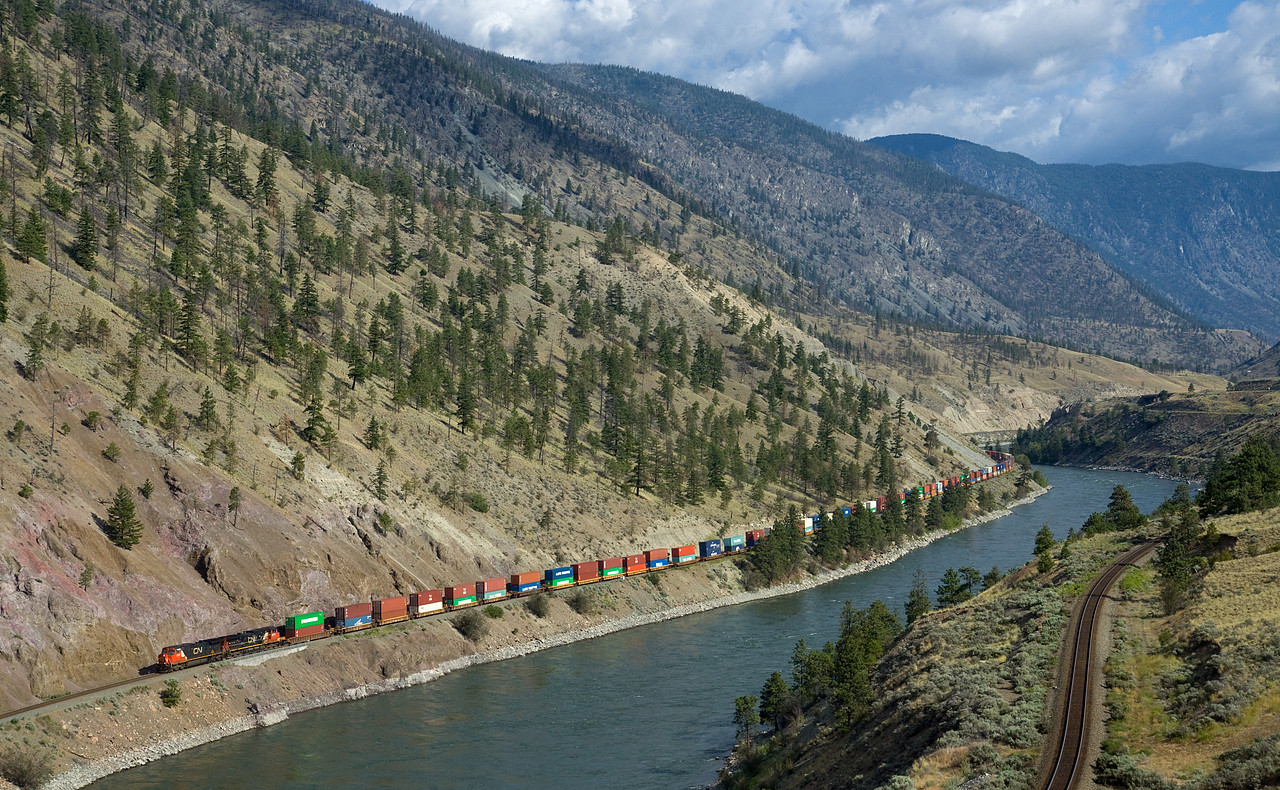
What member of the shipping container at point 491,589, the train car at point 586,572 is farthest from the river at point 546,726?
the train car at point 586,572

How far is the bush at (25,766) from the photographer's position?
170 feet

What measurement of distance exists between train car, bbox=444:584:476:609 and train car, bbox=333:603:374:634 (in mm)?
8163

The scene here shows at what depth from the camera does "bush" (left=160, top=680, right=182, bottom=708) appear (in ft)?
205

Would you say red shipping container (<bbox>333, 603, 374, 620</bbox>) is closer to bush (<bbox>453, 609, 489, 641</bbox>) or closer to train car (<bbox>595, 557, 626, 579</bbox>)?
bush (<bbox>453, 609, 489, 641</bbox>)

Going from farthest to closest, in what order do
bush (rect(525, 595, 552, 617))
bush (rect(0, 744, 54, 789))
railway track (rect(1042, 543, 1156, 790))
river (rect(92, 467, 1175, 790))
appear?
bush (rect(525, 595, 552, 617)), river (rect(92, 467, 1175, 790)), bush (rect(0, 744, 54, 789)), railway track (rect(1042, 543, 1156, 790))

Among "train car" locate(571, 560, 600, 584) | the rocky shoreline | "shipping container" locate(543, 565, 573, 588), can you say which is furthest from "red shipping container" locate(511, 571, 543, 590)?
the rocky shoreline

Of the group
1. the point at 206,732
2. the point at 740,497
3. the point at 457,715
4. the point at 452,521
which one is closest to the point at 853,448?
the point at 740,497

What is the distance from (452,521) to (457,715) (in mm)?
31048

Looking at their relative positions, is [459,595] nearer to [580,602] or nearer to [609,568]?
[580,602]

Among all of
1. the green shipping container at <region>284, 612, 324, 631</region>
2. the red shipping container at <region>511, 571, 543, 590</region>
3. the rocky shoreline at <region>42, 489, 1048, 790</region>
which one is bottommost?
the rocky shoreline at <region>42, 489, 1048, 790</region>

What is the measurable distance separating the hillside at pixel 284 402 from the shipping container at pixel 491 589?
4.21m

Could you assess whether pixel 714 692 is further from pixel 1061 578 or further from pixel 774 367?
pixel 774 367

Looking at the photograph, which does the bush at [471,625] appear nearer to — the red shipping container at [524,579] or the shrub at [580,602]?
the red shipping container at [524,579]

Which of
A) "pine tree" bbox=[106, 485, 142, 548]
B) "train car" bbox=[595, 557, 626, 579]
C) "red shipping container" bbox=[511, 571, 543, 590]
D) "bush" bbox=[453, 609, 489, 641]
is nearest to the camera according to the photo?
"pine tree" bbox=[106, 485, 142, 548]
